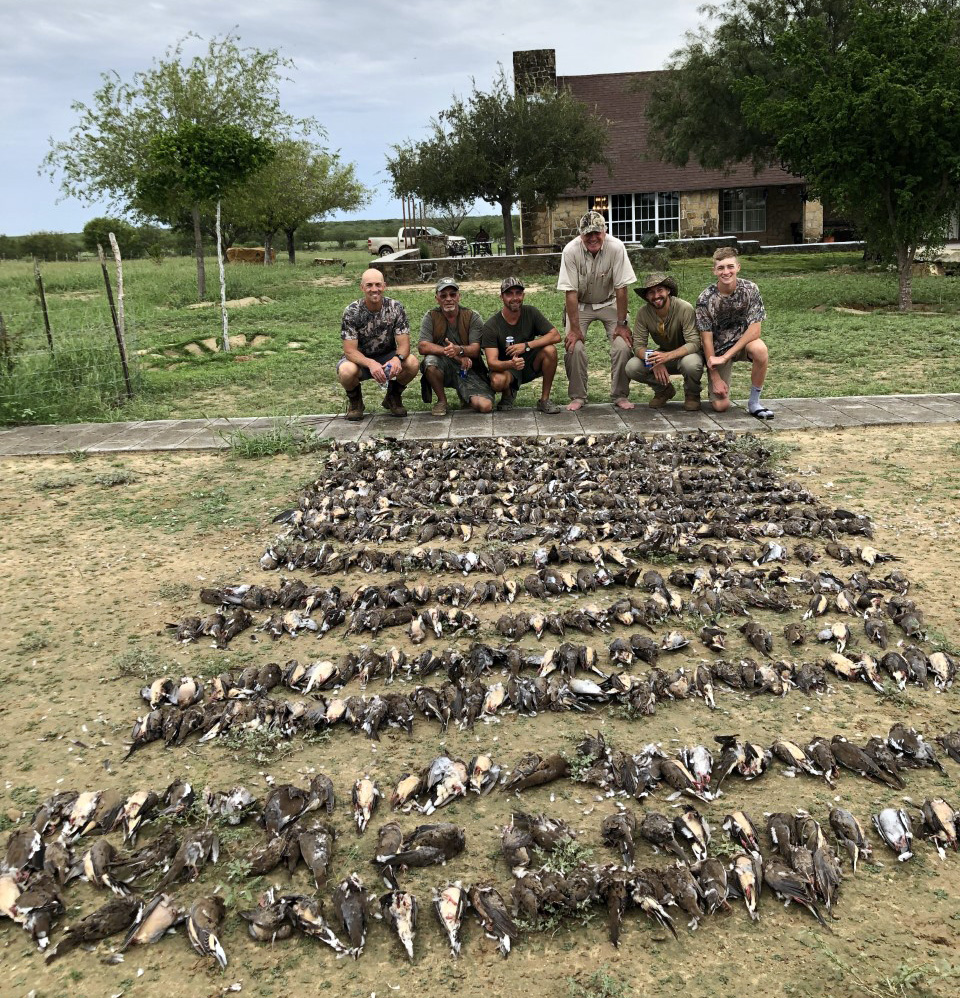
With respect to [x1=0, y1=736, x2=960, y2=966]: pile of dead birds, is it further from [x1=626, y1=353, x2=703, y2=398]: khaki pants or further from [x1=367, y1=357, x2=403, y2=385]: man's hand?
[x1=367, y1=357, x2=403, y2=385]: man's hand

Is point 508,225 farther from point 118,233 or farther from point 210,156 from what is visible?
point 118,233

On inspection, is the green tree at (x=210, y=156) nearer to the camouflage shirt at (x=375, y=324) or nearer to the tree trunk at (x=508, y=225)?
the camouflage shirt at (x=375, y=324)

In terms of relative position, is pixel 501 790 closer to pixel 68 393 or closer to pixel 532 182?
pixel 68 393

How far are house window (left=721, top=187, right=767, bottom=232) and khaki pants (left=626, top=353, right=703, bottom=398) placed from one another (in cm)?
2913

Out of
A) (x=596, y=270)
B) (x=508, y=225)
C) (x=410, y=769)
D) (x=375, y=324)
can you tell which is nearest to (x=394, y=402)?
(x=375, y=324)

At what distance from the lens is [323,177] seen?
40.4 meters

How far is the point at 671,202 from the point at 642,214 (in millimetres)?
1187

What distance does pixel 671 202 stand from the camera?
34719 mm

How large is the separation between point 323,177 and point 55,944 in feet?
136

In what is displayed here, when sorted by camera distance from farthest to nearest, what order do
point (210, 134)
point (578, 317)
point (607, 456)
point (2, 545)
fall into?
point (210, 134) → point (578, 317) → point (607, 456) → point (2, 545)

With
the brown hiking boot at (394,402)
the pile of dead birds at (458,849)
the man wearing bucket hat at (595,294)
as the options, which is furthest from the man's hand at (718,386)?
the pile of dead birds at (458,849)

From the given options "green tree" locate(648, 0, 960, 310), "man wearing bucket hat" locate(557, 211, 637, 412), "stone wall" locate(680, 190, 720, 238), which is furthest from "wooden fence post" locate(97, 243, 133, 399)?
"stone wall" locate(680, 190, 720, 238)

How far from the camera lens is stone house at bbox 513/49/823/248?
33531mm

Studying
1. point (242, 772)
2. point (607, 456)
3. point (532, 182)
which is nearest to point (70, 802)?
point (242, 772)
